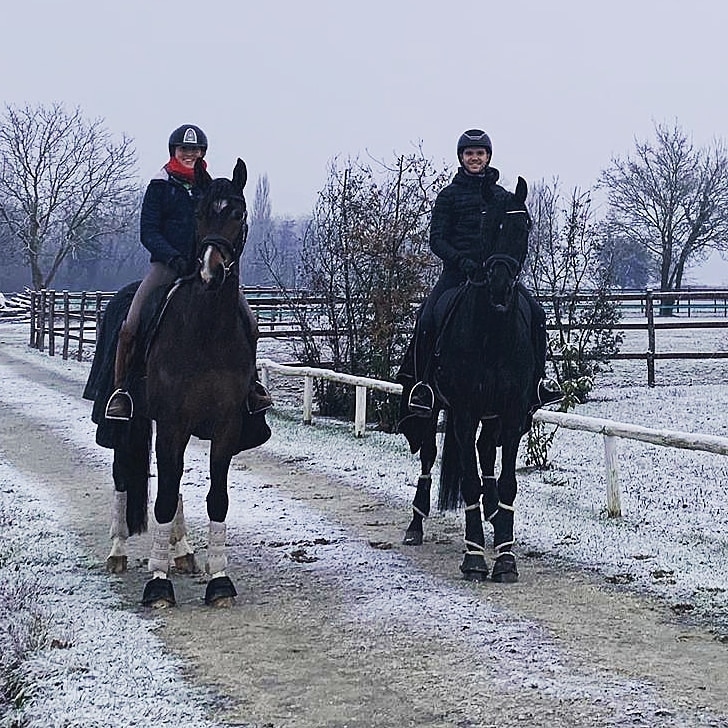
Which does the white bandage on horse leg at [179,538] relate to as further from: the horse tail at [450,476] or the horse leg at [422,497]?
the horse tail at [450,476]

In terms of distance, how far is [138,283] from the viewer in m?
8.12

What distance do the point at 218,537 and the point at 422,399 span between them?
209 centimetres

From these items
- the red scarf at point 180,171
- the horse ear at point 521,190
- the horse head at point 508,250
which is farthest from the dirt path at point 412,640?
→ the red scarf at point 180,171

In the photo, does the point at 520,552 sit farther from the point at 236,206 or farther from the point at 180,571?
the point at 236,206

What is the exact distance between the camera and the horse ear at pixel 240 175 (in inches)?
264

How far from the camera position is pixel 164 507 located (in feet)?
23.2

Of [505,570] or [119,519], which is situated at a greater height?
[119,519]

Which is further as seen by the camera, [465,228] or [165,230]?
[465,228]

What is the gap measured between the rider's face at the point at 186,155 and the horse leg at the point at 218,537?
1.96 m

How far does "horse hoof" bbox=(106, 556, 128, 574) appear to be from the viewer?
25.6 ft

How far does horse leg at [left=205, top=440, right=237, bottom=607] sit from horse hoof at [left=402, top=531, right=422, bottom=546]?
6.32 ft

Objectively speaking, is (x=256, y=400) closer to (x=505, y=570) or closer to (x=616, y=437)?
(x=505, y=570)

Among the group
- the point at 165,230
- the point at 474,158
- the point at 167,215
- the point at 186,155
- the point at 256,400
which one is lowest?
the point at 256,400

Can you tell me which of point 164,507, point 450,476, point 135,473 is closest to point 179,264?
point 164,507
